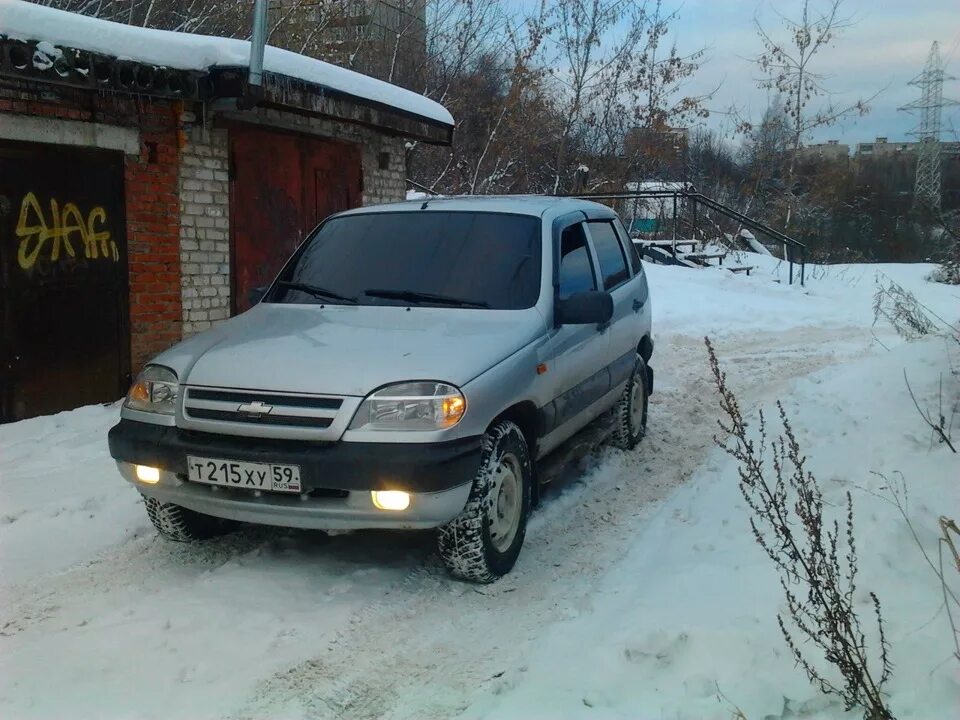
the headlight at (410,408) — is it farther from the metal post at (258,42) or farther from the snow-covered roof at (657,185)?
the snow-covered roof at (657,185)

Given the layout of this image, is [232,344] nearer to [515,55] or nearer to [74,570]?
[74,570]

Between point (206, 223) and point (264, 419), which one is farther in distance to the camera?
point (206, 223)

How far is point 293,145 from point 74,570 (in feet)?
19.1

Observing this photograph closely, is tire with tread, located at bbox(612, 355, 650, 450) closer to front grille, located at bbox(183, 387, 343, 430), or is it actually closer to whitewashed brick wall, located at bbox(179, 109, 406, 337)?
front grille, located at bbox(183, 387, 343, 430)

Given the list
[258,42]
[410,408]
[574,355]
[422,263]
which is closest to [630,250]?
[574,355]

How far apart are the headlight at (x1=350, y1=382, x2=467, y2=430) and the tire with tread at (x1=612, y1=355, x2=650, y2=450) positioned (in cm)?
262

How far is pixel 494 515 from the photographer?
13.0ft

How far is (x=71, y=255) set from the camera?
22.3ft

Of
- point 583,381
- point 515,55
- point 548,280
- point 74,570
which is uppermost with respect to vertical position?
point 515,55

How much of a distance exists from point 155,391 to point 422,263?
159cm

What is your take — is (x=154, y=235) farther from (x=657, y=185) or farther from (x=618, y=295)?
(x=657, y=185)

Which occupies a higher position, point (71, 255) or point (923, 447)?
point (71, 255)

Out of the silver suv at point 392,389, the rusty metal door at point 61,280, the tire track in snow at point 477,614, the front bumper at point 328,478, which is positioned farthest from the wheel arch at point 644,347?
the rusty metal door at point 61,280

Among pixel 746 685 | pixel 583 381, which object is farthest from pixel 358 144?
pixel 746 685
